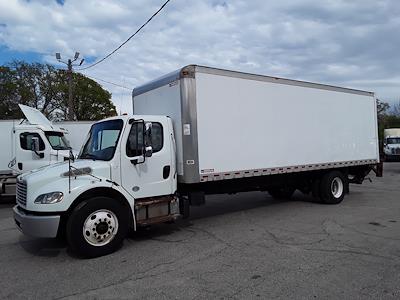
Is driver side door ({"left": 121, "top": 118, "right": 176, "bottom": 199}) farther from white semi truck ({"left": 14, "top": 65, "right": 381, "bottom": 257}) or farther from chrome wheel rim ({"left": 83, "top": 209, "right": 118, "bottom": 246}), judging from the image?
chrome wheel rim ({"left": 83, "top": 209, "right": 118, "bottom": 246})

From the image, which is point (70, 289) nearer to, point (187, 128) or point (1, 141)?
point (187, 128)

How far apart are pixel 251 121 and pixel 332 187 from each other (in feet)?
13.3

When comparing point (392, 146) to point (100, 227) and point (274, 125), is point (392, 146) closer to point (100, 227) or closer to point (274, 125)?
point (274, 125)

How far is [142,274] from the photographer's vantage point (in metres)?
5.33

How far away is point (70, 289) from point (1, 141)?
1052 cm

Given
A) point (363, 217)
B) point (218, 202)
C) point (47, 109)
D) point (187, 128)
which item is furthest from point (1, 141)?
point (47, 109)

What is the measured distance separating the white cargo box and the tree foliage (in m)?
34.8

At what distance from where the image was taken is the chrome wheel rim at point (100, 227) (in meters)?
6.11

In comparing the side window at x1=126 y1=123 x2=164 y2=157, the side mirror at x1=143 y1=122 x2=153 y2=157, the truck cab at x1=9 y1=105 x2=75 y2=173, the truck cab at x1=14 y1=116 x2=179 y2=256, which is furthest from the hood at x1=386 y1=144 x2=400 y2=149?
the side mirror at x1=143 y1=122 x2=153 y2=157

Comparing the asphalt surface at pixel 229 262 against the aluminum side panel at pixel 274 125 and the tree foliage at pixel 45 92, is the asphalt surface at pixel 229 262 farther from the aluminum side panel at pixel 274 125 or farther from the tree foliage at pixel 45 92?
the tree foliage at pixel 45 92

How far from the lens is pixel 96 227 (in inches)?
243

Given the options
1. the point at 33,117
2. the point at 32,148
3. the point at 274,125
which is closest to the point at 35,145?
the point at 32,148

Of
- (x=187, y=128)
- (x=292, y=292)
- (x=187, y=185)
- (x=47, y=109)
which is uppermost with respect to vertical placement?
(x=47, y=109)

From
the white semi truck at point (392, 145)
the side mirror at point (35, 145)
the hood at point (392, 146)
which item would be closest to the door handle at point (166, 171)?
the side mirror at point (35, 145)
